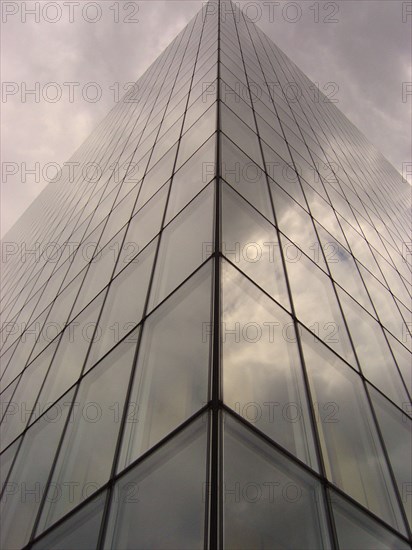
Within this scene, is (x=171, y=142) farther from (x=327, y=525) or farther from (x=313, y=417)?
(x=327, y=525)

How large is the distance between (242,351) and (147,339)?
1850 millimetres

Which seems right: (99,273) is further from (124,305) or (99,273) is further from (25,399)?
(25,399)

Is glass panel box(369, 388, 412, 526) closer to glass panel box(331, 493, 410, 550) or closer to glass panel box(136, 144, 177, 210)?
glass panel box(331, 493, 410, 550)

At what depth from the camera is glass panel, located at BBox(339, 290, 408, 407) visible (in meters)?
9.46

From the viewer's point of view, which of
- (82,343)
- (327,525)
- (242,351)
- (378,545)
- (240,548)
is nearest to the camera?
(240,548)

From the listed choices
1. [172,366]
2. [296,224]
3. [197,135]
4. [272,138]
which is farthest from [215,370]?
[272,138]

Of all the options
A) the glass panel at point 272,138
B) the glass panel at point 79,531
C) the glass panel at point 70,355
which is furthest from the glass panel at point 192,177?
the glass panel at point 79,531

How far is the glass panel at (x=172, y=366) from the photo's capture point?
235 inches

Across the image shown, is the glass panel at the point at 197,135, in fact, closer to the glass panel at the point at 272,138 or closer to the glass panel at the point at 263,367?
the glass panel at the point at 272,138

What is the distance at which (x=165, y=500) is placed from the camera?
210 inches

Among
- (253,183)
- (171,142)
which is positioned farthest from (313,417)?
(171,142)

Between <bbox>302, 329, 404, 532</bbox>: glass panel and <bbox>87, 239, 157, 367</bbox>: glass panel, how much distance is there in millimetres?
3193

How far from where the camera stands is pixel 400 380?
10.3 m

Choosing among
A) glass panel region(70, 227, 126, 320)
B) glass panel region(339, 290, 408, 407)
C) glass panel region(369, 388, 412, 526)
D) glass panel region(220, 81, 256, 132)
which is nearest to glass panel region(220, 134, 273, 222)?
glass panel region(220, 81, 256, 132)
